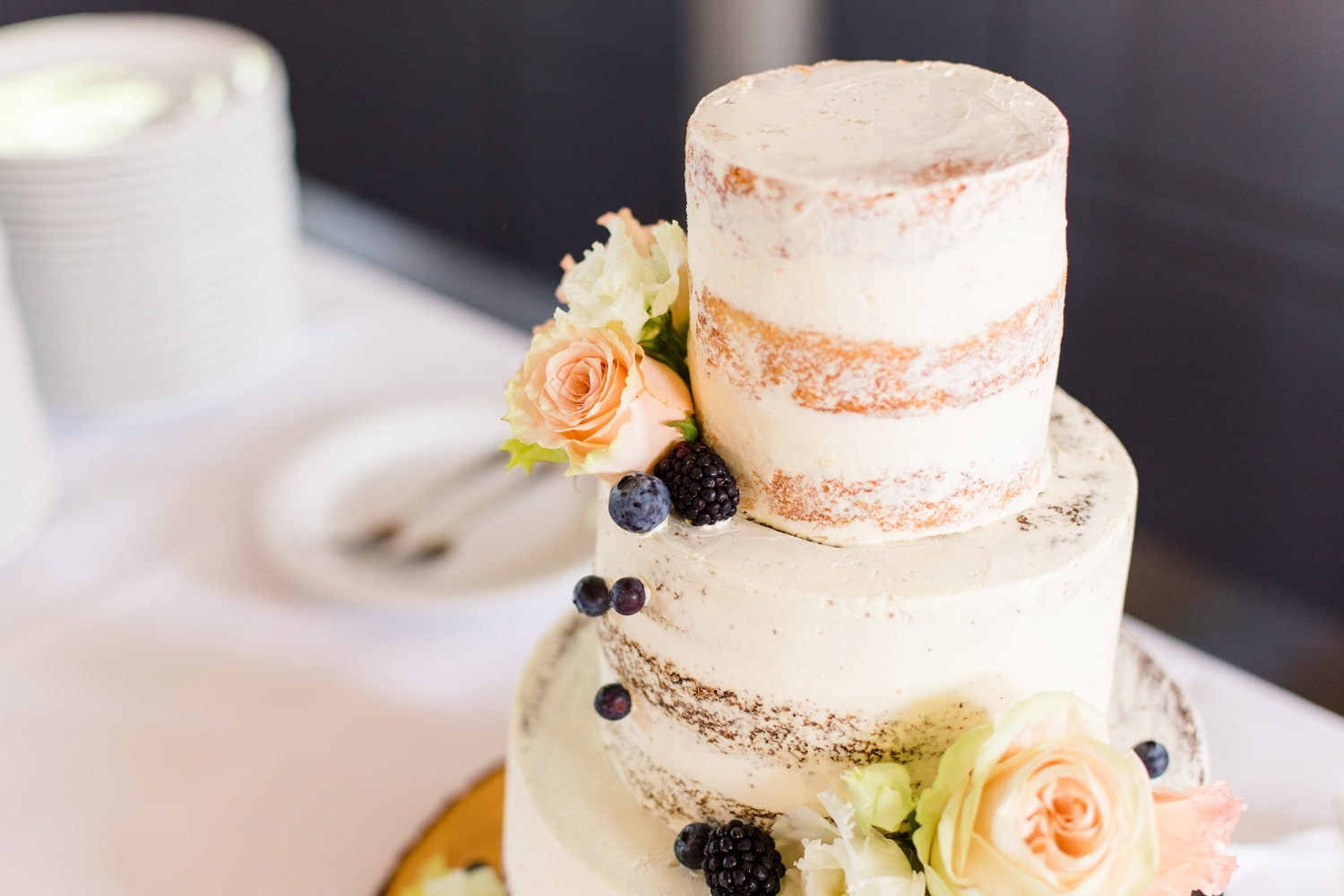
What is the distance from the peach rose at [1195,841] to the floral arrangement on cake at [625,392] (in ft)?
1.07

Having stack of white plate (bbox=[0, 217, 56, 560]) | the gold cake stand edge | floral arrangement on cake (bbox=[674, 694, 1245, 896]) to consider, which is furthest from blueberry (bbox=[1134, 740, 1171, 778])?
stack of white plate (bbox=[0, 217, 56, 560])

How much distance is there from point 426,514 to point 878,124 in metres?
0.95

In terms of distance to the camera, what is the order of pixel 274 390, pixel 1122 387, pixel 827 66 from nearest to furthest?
pixel 827 66
pixel 274 390
pixel 1122 387

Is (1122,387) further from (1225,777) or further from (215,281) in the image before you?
(215,281)

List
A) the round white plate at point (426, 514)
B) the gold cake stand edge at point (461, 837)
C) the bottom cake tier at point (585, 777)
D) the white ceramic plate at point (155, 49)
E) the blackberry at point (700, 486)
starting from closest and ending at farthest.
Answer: the blackberry at point (700, 486) < the bottom cake tier at point (585, 777) < the gold cake stand edge at point (461, 837) < the round white plate at point (426, 514) < the white ceramic plate at point (155, 49)

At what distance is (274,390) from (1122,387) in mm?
1676

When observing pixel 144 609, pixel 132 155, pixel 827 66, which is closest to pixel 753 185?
pixel 827 66

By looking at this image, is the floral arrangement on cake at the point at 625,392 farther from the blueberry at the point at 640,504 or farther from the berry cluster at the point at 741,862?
the berry cluster at the point at 741,862

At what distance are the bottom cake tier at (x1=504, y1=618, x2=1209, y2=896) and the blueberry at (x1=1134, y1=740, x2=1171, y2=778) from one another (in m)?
0.02

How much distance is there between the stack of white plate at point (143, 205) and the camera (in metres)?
1.55

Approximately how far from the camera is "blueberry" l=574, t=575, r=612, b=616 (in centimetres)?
84

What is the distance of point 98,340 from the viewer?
5.37 ft

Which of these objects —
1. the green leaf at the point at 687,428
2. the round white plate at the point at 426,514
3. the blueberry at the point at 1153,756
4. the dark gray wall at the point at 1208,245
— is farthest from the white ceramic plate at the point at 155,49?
the dark gray wall at the point at 1208,245

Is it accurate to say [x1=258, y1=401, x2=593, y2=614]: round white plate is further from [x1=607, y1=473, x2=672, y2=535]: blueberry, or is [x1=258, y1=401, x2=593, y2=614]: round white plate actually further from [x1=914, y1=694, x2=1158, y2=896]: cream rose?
[x1=914, y1=694, x2=1158, y2=896]: cream rose
